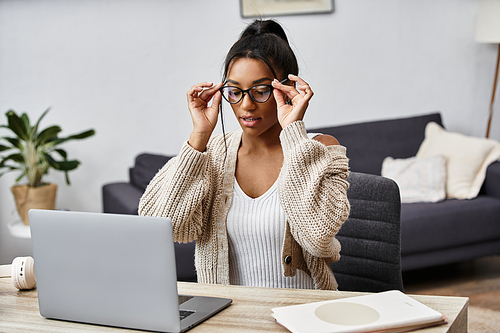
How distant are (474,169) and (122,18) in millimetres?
2316

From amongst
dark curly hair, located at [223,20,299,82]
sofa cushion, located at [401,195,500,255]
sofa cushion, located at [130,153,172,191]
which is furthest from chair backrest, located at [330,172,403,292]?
sofa cushion, located at [130,153,172,191]

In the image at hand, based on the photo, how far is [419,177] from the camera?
9.87ft

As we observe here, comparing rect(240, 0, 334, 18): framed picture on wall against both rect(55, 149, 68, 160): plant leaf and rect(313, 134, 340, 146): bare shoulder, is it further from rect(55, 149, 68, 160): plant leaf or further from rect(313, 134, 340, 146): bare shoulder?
rect(313, 134, 340, 146): bare shoulder

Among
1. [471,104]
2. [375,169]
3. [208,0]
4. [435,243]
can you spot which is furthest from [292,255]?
[471,104]

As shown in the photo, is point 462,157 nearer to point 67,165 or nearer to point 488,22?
point 488,22

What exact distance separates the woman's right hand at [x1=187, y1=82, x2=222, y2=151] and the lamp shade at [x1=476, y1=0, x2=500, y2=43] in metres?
2.69

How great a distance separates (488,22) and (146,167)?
2.44m

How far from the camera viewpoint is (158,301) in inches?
35.3

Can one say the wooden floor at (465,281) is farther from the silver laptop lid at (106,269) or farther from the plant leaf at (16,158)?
the plant leaf at (16,158)

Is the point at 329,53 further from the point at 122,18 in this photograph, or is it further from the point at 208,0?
the point at 122,18

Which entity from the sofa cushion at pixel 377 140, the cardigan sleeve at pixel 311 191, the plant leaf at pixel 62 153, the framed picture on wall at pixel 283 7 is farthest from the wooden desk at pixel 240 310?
the framed picture on wall at pixel 283 7

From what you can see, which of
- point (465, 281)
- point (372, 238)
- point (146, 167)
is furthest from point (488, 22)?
point (372, 238)

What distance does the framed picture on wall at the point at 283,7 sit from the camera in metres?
3.33

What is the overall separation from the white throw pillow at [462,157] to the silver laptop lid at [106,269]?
2.44m
